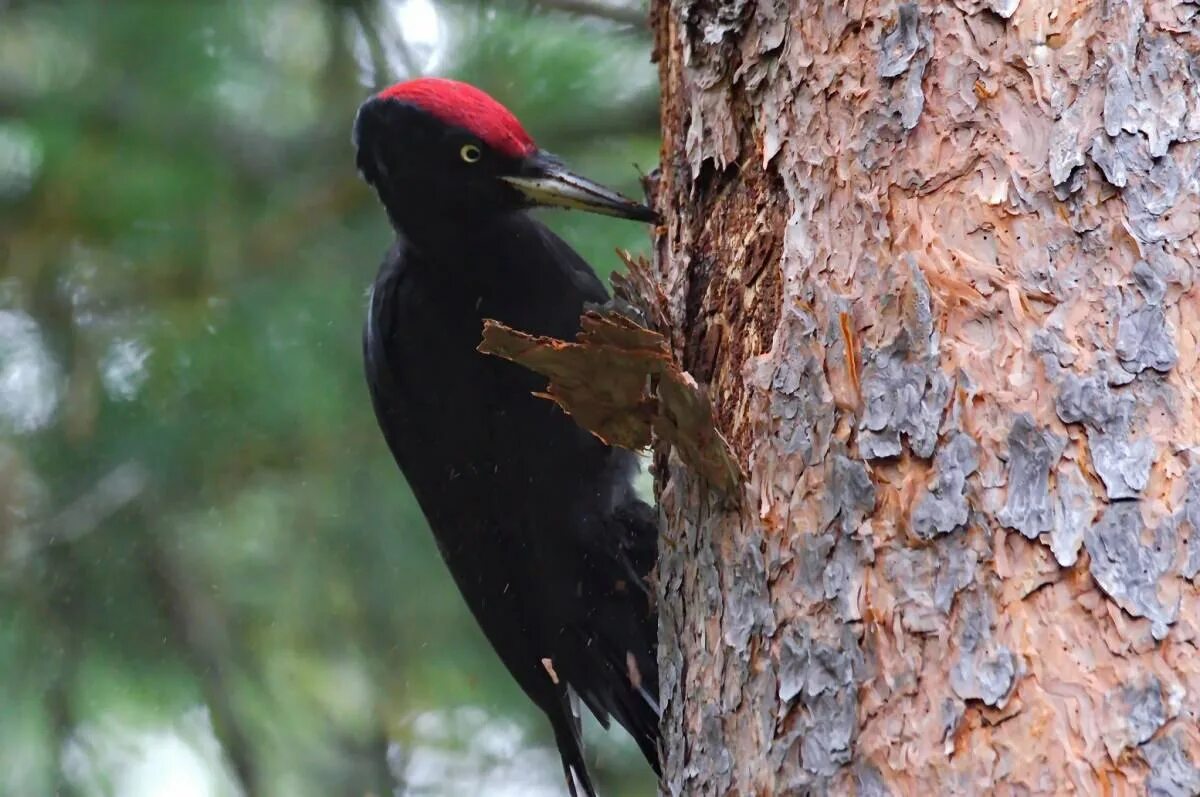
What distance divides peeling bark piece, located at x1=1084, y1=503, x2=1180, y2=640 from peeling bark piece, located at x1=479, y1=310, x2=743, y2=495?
13.8 inches

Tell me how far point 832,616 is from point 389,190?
4.24ft

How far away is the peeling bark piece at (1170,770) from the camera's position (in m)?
0.99

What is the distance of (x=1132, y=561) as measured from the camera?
1.07 metres

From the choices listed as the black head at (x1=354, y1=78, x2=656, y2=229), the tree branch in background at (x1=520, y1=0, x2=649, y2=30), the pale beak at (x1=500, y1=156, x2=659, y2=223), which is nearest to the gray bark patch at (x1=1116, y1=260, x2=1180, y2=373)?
the pale beak at (x1=500, y1=156, x2=659, y2=223)

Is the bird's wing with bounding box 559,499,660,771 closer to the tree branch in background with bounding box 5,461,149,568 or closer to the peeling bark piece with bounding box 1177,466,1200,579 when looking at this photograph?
the tree branch in background with bounding box 5,461,149,568

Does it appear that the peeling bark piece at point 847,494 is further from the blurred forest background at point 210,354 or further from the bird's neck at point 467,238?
the blurred forest background at point 210,354

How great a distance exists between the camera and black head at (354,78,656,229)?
2109 mm

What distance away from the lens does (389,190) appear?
7.30 feet

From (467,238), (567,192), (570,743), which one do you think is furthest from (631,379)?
(570,743)

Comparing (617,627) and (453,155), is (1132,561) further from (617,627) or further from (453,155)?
(453,155)

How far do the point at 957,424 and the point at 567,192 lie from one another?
3.27ft

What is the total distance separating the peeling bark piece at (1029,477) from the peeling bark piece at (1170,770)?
183 millimetres

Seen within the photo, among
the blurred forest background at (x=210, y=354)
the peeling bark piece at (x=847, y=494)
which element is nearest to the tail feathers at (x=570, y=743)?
the blurred forest background at (x=210, y=354)

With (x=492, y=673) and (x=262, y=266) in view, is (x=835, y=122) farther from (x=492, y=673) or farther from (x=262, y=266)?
(x=492, y=673)
